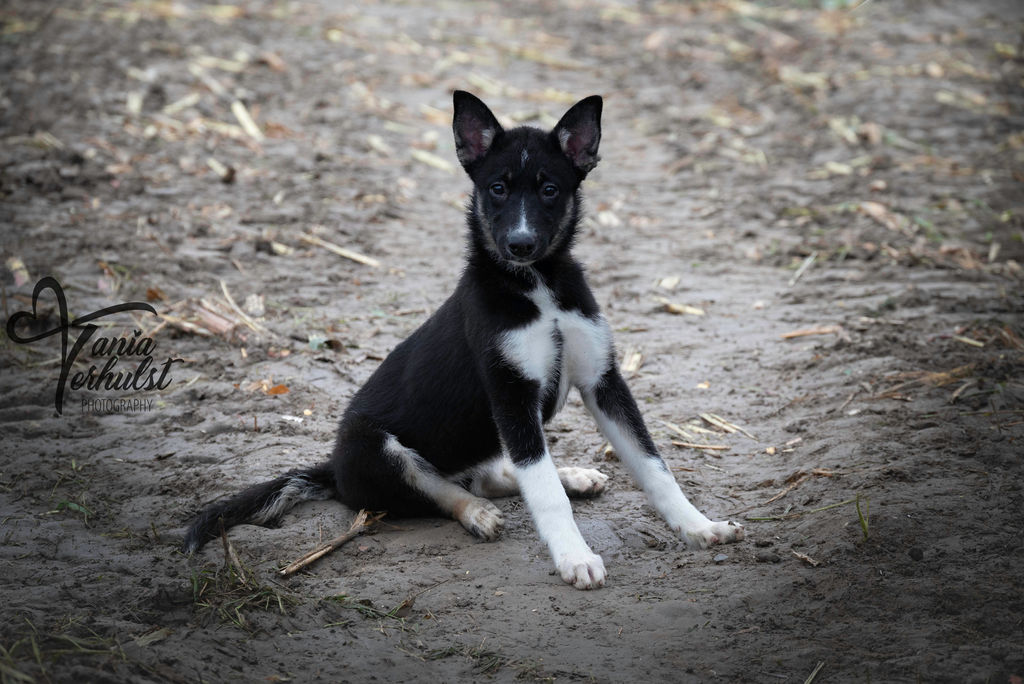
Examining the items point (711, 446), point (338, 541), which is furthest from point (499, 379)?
point (711, 446)

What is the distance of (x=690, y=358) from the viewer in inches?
255

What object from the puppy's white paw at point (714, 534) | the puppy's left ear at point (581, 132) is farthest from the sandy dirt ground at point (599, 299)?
the puppy's left ear at point (581, 132)

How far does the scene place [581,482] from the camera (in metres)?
4.92

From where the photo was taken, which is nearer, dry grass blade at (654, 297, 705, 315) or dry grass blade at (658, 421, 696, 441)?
dry grass blade at (658, 421, 696, 441)

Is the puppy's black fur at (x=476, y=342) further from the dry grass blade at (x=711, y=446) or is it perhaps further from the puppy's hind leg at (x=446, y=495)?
the dry grass blade at (x=711, y=446)

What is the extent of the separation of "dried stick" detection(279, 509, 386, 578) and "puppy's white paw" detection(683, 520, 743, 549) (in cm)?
157

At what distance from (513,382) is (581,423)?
177 cm

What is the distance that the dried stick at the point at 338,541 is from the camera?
13.8 ft

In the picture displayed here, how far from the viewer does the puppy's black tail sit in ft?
14.1

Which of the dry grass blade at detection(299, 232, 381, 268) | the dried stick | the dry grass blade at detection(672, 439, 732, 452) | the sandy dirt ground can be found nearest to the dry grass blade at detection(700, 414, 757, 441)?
the sandy dirt ground

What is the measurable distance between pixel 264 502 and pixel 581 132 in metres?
2.41

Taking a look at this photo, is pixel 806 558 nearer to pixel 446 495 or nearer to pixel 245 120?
pixel 446 495

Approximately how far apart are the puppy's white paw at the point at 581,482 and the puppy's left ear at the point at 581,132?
1575mm

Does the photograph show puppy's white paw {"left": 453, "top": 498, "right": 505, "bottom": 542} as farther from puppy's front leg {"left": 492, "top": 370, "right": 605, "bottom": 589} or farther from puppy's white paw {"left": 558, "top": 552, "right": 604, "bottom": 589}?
puppy's white paw {"left": 558, "top": 552, "right": 604, "bottom": 589}
